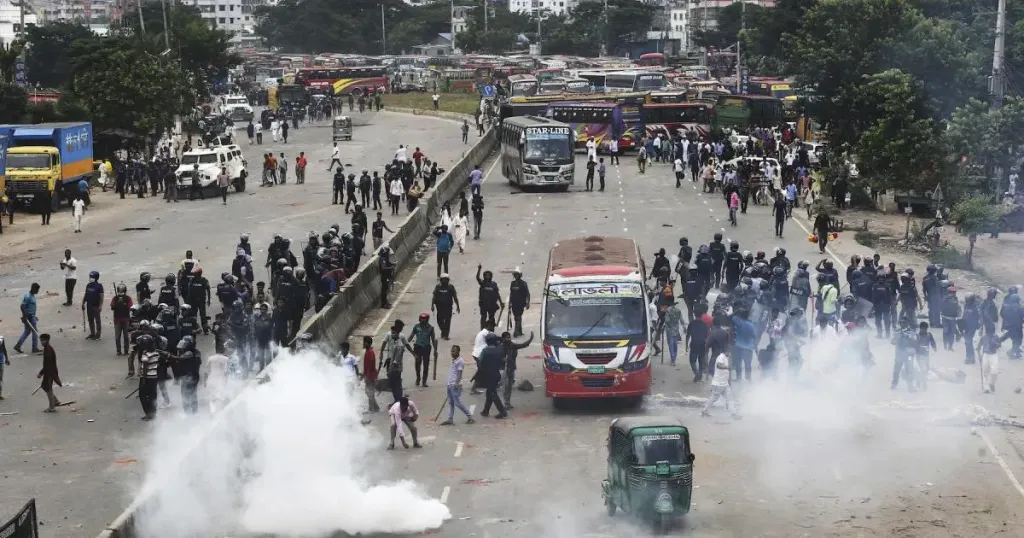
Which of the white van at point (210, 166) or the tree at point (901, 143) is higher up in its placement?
the tree at point (901, 143)

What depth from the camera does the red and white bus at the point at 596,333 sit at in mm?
21984

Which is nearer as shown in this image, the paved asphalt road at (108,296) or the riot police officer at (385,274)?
the paved asphalt road at (108,296)

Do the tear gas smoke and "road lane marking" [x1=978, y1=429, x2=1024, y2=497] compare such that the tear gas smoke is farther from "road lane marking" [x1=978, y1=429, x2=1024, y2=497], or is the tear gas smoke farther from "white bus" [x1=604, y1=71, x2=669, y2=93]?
"white bus" [x1=604, y1=71, x2=669, y2=93]

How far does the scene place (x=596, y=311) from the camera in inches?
889

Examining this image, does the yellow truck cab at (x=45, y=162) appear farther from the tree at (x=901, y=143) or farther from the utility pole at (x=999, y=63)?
the utility pole at (x=999, y=63)

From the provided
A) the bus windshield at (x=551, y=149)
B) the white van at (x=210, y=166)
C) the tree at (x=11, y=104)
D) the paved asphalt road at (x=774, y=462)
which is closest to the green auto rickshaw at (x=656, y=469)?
the paved asphalt road at (x=774, y=462)

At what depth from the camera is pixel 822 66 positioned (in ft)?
186

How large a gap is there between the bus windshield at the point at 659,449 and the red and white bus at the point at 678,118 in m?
50.8

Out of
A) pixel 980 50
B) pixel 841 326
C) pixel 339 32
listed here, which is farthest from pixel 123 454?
pixel 339 32

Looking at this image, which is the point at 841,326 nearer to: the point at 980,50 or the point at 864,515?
the point at 864,515

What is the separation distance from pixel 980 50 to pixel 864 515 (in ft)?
115

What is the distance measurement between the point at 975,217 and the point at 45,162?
30.7 metres

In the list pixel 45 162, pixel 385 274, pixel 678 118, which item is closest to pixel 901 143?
pixel 385 274

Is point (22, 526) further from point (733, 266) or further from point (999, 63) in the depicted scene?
point (999, 63)
